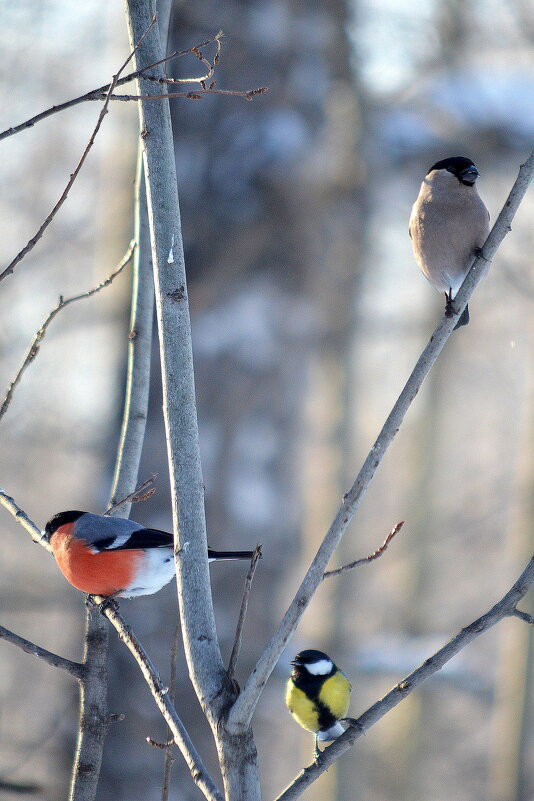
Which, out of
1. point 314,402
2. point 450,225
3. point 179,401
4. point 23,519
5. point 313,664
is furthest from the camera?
point 314,402

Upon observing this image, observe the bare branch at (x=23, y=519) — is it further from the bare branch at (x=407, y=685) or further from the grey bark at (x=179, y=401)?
the bare branch at (x=407, y=685)

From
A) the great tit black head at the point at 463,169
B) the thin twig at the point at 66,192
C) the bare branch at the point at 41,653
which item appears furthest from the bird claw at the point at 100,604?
the great tit black head at the point at 463,169

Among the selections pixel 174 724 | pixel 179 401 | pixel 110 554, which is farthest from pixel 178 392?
pixel 110 554

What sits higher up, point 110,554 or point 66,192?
point 66,192

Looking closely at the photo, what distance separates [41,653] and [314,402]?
7.81 ft

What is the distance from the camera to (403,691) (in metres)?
0.80

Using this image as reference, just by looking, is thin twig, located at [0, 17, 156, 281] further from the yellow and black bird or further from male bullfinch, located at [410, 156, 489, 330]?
the yellow and black bird

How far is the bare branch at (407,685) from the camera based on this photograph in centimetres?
79

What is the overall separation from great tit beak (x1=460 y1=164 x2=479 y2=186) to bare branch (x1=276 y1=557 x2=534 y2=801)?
89cm

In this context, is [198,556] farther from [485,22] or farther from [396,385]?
[485,22]

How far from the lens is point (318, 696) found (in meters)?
1.46

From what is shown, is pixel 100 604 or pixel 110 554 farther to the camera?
pixel 110 554

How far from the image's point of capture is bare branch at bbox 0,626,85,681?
95cm

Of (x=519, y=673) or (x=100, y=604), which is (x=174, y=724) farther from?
(x=519, y=673)
